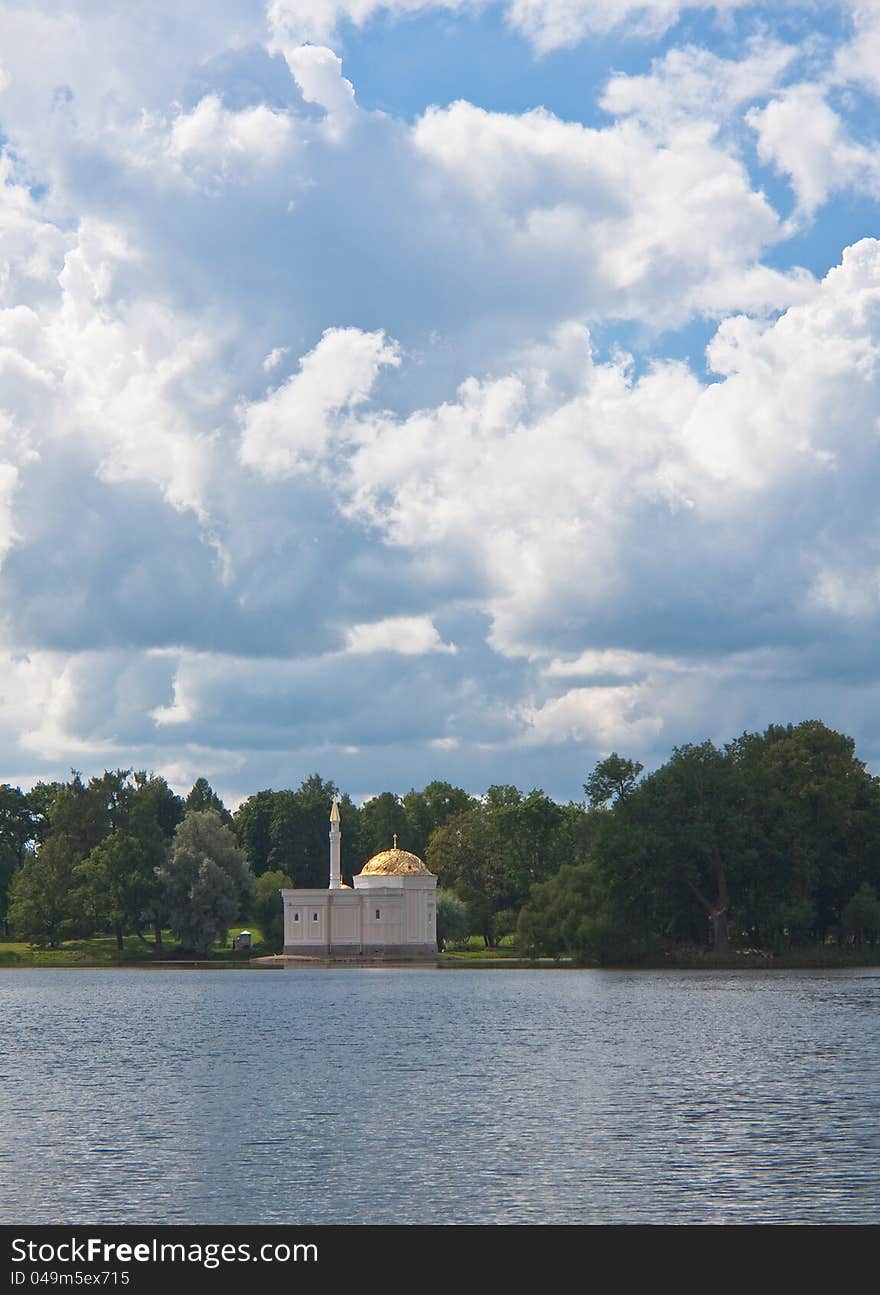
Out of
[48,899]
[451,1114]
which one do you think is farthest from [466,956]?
[451,1114]

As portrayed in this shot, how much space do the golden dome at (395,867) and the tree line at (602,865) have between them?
4567mm

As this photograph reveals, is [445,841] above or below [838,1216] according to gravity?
above

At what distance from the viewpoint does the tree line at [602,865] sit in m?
111

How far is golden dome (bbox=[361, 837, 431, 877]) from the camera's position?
15762 cm

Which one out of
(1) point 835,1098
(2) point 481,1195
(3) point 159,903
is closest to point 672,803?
(3) point 159,903

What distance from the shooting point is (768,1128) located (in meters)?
38.6

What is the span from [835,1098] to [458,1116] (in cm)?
1053

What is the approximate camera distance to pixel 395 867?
158 metres

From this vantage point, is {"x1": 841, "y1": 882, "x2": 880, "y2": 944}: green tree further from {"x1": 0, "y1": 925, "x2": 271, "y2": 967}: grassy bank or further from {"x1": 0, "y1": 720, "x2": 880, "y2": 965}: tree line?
{"x1": 0, "y1": 925, "x2": 271, "y2": 967}: grassy bank

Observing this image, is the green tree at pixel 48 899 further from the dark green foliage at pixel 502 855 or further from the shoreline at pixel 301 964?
the dark green foliage at pixel 502 855

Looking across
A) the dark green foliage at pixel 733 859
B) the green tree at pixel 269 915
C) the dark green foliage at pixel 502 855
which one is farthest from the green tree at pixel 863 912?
the green tree at pixel 269 915

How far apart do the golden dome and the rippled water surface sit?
240ft

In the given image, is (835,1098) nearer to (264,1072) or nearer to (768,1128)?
(768,1128)

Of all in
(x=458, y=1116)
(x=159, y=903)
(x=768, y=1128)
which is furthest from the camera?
(x=159, y=903)
